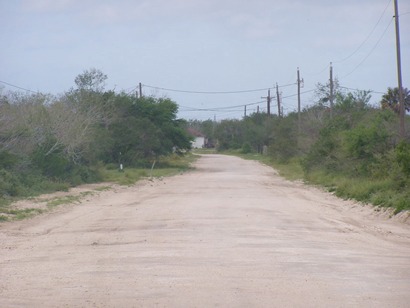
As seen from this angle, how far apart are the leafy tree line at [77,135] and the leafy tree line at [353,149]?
11886 millimetres

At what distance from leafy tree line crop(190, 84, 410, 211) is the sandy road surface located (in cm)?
346

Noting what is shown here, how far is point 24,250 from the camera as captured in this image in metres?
15.7

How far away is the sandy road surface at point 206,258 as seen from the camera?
10.3m

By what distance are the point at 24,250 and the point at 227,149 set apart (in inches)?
4823

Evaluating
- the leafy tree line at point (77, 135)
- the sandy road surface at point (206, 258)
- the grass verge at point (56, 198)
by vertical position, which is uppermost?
the leafy tree line at point (77, 135)

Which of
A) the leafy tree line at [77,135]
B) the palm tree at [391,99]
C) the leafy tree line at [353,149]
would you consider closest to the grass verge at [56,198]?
the leafy tree line at [77,135]

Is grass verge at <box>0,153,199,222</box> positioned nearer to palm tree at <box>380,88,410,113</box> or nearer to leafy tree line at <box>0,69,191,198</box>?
leafy tree line at <box>0,69,191,198</box>

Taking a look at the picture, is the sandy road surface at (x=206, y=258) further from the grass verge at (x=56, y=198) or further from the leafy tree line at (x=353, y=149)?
the leafy tree line at (x=353, y=149)

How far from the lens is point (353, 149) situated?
36.6 meters

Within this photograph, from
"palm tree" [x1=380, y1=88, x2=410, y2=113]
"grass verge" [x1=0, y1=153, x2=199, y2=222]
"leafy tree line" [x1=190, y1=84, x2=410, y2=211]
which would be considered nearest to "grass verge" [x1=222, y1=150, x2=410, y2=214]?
"leafy tree line" [x1=190, y1=84, x2=410, y2=211]

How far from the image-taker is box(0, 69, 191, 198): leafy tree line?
34.0m

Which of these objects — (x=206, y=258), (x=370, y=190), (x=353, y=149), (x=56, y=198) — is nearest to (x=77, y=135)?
(x=56, y=198)

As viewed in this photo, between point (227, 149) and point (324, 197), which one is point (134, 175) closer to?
point (324, 197)

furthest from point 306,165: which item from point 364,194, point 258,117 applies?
point 258,117
